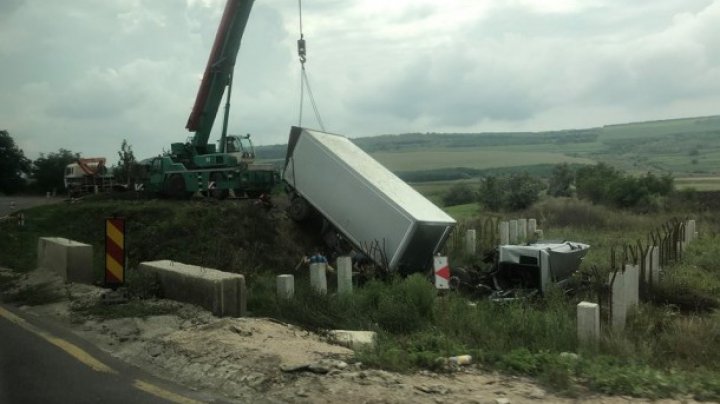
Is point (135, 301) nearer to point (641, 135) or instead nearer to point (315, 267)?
point (315, 267)

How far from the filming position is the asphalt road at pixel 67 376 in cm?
568

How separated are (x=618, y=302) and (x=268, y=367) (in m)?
6.90

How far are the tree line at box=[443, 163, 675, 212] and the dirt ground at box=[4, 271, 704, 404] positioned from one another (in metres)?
34.9

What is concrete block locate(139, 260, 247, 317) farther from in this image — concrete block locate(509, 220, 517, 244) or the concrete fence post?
concrete block locate(509, 220, 517, 244)

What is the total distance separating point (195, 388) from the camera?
5.96 meters

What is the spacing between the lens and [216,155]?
22.6m

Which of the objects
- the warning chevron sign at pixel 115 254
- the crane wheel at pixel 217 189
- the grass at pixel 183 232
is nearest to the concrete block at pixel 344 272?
the grass at pixel 183 232

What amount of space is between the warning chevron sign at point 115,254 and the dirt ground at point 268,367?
1.36 meters

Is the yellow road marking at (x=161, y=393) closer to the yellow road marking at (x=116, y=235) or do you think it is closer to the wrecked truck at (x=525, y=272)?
the yellow road marking at (x=116, y=235)

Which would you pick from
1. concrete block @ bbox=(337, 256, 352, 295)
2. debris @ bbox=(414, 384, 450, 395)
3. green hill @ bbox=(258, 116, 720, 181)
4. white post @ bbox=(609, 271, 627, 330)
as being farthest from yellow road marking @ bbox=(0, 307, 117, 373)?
green hill @ bbox=(258, 116, 720, 181)

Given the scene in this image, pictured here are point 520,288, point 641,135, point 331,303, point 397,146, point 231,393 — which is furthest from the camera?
point 641,135

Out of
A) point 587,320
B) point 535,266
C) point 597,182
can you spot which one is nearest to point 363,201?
point 535,266

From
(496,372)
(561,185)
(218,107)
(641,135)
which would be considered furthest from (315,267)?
(641,135)

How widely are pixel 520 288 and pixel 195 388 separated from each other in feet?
34.0
